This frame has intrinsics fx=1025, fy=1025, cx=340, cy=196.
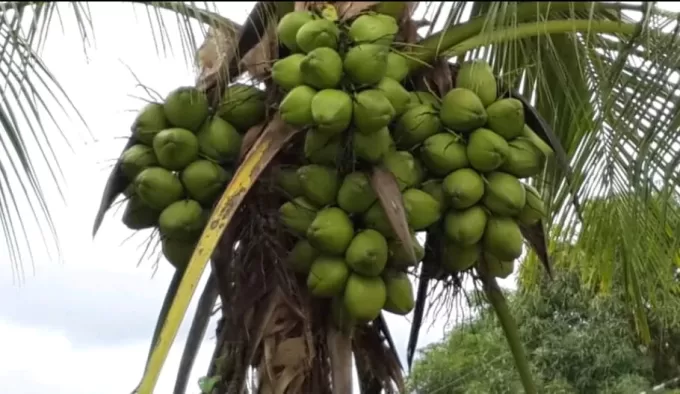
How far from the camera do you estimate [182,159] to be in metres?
2.28

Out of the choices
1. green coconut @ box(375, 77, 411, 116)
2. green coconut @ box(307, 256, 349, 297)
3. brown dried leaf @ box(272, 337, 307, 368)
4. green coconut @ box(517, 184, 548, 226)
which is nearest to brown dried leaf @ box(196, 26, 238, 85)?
green coconut @ box(375, 77, 411, 116)

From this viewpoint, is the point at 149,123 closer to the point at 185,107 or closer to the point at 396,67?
the point at 185,107

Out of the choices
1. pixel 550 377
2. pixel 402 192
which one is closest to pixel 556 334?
pixel 550 377

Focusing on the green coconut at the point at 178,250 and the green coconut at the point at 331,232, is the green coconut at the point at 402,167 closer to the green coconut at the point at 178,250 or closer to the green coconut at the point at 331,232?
the green coconut at the point at 331,232

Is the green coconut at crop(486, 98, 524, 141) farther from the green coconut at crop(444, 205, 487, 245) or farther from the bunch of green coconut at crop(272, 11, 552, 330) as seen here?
the green coconut at crop(444, 205, 487, 245)

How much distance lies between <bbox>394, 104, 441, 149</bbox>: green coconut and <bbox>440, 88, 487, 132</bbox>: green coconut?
0.11ft

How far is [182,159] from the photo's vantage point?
2277 mm

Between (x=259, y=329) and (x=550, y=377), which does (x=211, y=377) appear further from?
(x=550, y=377)

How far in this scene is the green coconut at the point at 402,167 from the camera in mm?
2246

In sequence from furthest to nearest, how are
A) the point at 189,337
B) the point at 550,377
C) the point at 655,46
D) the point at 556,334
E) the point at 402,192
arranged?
1. the point at 556,334
2. the point at 550,377
3. the point at 655,46
4. the point at 189,337
5. the point at 402,192

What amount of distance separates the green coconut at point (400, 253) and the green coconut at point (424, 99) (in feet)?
1.02

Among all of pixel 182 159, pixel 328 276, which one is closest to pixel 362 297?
pixel 328 276

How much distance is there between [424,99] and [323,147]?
0.31m

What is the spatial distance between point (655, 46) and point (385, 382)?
1.19 meters
